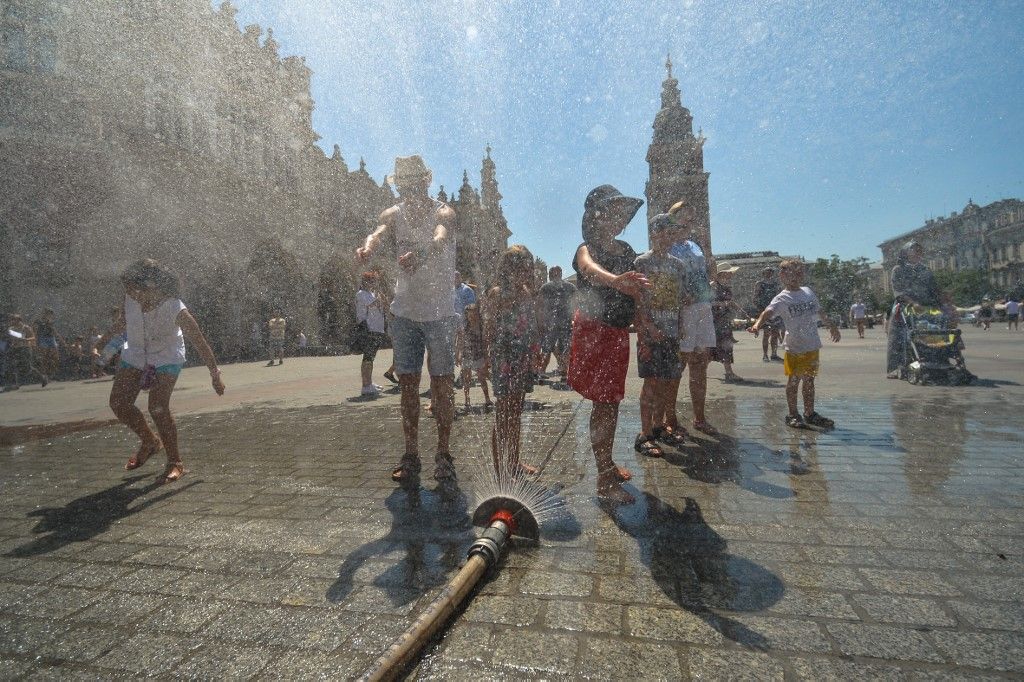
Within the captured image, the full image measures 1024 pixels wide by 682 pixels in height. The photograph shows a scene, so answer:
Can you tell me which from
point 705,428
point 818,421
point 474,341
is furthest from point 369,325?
point 818,421

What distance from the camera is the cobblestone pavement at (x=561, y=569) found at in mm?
1627

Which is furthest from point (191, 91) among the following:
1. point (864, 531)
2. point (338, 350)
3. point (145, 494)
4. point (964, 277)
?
point (964, 277)

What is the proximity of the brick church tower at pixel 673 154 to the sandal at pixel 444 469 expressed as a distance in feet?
226

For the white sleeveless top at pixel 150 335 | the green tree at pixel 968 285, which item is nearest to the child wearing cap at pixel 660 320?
the white sleeveless top at pixel 150 335

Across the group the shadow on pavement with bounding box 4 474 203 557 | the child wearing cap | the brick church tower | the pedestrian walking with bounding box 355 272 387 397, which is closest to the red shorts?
the child wearing cap

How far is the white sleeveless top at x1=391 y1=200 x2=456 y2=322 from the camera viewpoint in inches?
141

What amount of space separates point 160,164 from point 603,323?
20.1m

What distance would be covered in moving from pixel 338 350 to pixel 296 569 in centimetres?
2266

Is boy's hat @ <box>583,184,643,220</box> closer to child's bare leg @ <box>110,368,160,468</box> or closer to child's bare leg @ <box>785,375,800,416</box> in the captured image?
child's bare leg @ <box>785,375,800,416</box>

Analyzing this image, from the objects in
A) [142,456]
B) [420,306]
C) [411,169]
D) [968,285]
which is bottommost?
[142,456]

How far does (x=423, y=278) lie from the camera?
3.56 m

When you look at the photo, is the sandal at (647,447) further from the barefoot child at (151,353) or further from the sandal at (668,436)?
the barefoot child at (151,353)

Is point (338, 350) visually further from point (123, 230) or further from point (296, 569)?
point (296, 569)

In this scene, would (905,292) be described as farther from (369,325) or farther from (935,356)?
(369,325)
